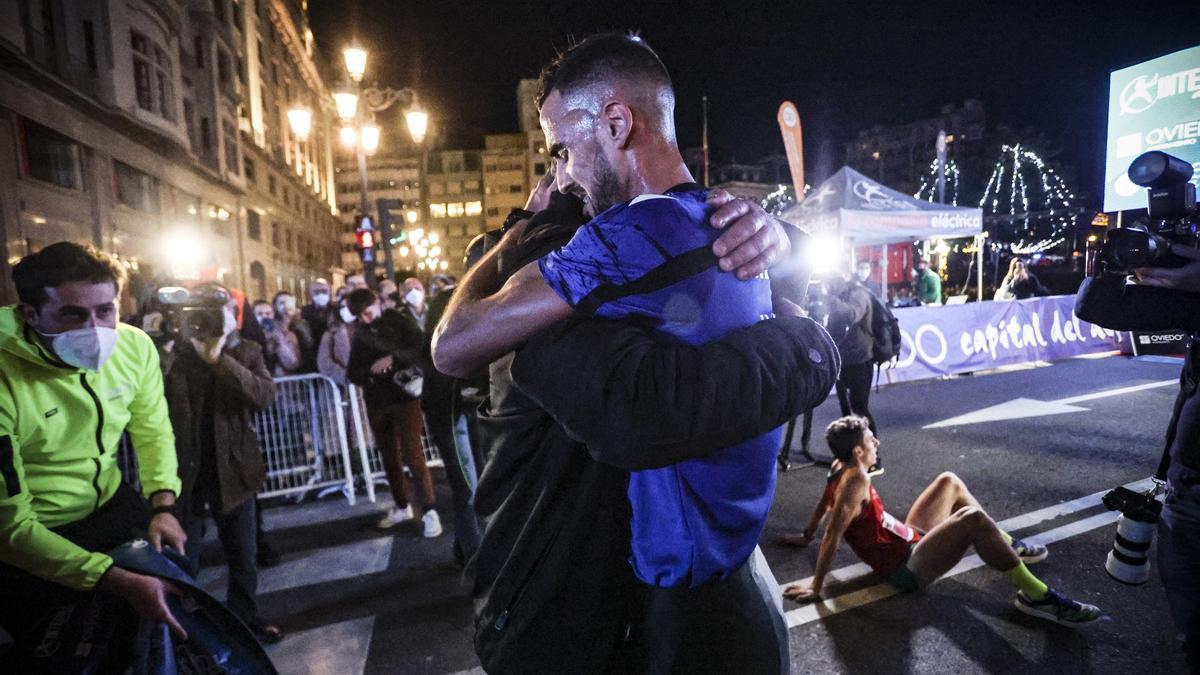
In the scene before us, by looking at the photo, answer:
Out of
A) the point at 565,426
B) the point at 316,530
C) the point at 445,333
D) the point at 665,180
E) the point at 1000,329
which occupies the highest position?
the point at 665,180

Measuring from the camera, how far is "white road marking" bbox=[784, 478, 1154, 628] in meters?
3.61

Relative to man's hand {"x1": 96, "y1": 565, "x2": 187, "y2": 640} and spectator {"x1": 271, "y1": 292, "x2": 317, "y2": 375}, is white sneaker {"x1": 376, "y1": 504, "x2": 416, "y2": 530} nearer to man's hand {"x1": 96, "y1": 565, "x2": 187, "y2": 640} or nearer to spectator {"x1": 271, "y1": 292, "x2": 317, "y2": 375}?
man's hand {"x1": 96, "y1": 565, "x2": 187, "y2": 640}

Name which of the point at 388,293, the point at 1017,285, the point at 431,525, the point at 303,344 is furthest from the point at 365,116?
the point at 1017,285

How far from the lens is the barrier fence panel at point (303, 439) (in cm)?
634

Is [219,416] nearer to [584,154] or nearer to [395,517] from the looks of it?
[395,517]

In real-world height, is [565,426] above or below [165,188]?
below

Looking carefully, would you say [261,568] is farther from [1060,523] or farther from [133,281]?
[133,281]

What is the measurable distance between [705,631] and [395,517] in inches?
195

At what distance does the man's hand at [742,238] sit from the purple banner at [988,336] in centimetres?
1043

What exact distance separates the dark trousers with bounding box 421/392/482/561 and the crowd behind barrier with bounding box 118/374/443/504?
1778mm

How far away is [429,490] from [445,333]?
14.9 ft

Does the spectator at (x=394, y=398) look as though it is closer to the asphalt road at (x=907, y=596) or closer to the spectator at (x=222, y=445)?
the asphalt road at (x=907, y=596)

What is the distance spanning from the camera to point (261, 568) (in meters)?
4.78

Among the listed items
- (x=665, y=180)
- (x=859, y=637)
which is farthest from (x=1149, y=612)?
(x=665, y=180)
